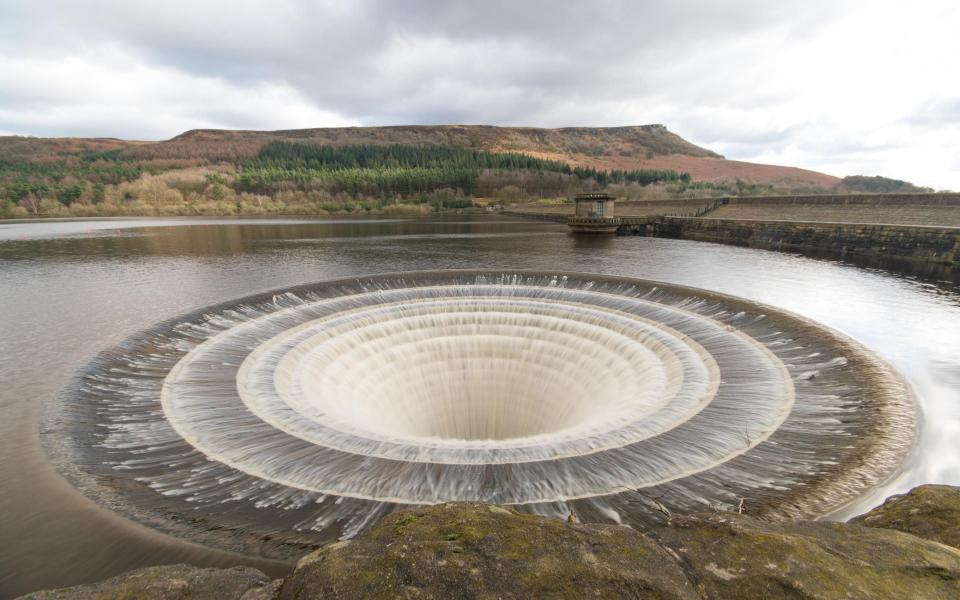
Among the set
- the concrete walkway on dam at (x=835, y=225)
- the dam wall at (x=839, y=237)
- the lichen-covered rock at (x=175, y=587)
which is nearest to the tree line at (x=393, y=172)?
the concrete walkway on dam at (x=835, y=225)

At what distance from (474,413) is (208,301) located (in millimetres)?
12347

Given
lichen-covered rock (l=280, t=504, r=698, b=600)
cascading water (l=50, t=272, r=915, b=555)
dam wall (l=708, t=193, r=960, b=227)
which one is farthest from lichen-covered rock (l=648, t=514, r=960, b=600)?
dam wall (l=708, t=193, r=960, b=227)

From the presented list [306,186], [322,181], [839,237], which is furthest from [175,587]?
[306,186]

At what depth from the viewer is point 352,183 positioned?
104m

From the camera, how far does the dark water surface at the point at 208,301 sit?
5.29 meters

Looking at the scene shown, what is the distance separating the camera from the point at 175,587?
2.97 m

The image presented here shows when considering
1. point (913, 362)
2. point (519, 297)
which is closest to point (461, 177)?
point (519, 297)

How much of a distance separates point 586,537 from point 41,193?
122m

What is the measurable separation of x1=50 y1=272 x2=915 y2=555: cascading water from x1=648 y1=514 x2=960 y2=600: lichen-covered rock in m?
1.89

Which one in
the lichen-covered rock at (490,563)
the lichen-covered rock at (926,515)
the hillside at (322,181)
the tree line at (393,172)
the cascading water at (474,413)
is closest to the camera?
the lichen-covered rock at (490,563)

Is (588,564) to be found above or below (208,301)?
above

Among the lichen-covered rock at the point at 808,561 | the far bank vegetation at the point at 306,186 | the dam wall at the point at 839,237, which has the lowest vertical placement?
the lichen-covered rock at the point at 808,561

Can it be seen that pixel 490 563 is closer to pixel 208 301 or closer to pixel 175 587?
pixel 175 587

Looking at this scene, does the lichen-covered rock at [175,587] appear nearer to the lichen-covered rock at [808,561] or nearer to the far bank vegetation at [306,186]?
the lichen-covered rock at [808,561]
